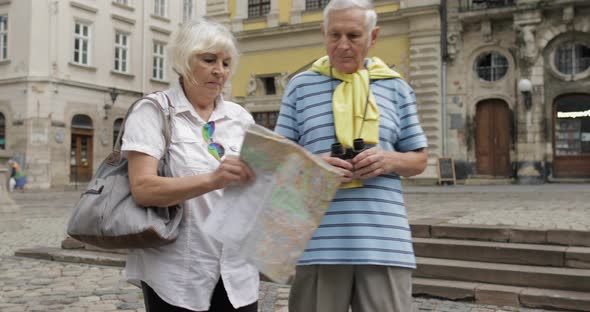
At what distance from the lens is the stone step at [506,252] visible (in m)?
5.34

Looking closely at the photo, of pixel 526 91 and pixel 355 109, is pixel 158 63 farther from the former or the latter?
pixel 355 109

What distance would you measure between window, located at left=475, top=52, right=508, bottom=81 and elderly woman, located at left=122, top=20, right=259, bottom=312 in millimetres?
18752

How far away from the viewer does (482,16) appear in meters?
19.1

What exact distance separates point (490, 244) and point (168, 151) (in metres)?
4.57

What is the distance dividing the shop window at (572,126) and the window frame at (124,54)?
20157 mm

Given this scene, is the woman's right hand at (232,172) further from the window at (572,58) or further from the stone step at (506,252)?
the window at (572,58)

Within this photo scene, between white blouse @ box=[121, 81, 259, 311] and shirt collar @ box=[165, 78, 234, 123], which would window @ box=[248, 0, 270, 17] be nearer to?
shirt collar @ box=[165, 78, 234, 123]

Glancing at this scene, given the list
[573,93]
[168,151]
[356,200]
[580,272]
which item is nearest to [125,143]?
[168,151]

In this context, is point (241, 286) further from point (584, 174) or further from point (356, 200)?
point (584, 174)

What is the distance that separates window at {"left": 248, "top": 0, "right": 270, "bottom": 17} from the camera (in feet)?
78.3

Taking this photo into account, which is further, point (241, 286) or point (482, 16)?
point (482, 16)

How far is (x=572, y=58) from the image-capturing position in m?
Answer: 18.2

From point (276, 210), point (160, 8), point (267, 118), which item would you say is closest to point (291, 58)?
point (267, 118)

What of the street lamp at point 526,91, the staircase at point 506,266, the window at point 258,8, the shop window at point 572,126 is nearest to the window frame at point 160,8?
the window at point 258,8
